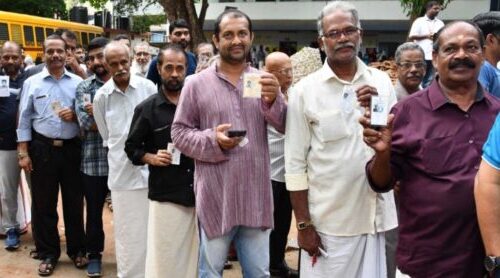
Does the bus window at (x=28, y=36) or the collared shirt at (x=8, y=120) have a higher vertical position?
the bus window at (x=28, y=36)

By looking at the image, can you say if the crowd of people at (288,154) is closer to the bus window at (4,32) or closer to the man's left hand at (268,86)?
the man's left hand at (268,86)

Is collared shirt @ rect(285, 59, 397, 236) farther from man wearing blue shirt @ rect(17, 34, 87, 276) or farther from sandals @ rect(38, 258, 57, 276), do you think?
sandals @ rect(38, 258, 57, 276)

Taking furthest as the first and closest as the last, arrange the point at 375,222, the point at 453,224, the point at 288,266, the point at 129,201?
the point at 288,266
the point at 129,201
the point at 375,222
the point at 453,224

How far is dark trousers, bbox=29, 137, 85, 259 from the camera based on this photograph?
5.01 meters

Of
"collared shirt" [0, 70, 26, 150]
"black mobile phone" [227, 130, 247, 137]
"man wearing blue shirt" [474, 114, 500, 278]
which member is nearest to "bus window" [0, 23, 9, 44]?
"collared shirt" [0, 70, 26, 150]

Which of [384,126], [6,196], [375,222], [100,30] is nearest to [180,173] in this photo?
[375,222]

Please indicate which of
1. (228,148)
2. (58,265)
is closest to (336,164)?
(228,148)

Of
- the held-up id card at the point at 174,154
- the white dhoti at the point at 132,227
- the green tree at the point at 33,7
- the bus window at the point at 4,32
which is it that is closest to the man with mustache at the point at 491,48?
the held-up id card at the point at 174,154

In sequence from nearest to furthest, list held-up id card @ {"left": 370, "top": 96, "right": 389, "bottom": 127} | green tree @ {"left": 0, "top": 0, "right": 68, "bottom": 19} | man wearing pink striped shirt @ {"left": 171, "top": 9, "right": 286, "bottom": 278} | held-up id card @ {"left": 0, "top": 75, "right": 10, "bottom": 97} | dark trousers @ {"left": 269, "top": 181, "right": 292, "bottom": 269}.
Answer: held-up id card @ {"left": 370, "top": 96, "right": 389, "bottom": 127}, man wearing pink striped shirt @ {"left": 171, "top": 9, "right": 286, "bottom": 278}, dark trousers @ {"left": 269, "top": 181, "right": 292, "bottom": 269}, held-up id card @ {"left": 0, "top": 75, "right": 10, "bottom": 97}, green tree @ {"left": 0, "top": 0, "right": 68, "bottom": 19}

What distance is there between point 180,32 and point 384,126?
4566 mm

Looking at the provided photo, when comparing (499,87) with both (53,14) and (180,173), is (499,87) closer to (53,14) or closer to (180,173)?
(180,173)

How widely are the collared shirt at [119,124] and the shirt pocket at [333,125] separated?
203cm

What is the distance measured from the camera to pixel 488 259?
2.21 metres

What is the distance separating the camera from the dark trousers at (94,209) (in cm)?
485
